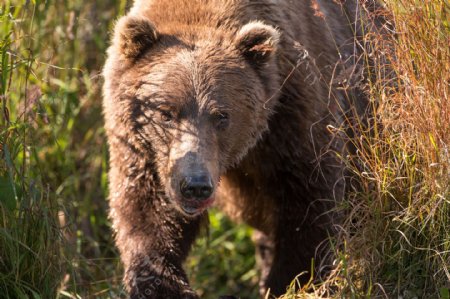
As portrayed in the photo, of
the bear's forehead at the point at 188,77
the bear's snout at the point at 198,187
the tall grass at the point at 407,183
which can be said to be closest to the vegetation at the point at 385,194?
the tall grass at the point at 407,183

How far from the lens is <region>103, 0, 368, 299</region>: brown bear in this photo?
501cm

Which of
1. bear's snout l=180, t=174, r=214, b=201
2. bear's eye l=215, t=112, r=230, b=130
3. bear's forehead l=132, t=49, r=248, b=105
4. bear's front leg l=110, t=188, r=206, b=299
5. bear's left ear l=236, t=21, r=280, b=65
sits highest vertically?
bear's left ear l=236, t=21, r=280, b=65

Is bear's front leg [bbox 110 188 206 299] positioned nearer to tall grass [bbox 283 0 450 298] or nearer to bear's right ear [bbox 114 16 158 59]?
tall grass [bbox 283 0 450 298]

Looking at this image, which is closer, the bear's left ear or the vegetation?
the vegetation

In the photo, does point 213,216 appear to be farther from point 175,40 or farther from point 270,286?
point 175,40

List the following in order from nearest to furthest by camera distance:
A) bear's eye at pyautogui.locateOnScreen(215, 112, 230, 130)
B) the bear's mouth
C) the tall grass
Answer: the tall grass
the bear's mouth
bear's eye at pyautogui.locateOnScreen(215, 112, 230, 130)

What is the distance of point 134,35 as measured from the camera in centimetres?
510

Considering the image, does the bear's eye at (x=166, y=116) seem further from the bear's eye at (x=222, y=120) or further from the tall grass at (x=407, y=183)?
the tall grass at (x=407, y=183)

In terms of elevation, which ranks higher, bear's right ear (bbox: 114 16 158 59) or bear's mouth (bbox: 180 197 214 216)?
bear's right ear (bbox: 114 16 158 59)

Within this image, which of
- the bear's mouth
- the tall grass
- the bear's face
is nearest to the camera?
the tall grass

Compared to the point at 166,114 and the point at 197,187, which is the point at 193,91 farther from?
the point at 197,187

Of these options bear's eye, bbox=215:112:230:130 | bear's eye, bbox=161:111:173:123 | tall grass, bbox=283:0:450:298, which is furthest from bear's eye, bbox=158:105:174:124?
tall grass, bbox=283:0:450:298

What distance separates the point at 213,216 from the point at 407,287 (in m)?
3.68

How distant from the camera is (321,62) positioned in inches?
222
